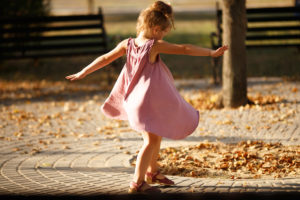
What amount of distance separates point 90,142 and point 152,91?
8.37 ft

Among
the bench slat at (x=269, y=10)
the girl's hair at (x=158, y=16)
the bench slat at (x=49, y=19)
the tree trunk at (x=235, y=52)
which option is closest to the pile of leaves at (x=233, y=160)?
the girl's hair at (x=158, y=16)

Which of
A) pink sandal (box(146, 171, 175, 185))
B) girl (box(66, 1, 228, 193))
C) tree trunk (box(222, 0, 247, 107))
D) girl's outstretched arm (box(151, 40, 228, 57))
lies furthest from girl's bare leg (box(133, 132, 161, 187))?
tree trunk (box(222, 0, 247, 107))

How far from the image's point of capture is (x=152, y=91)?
4.24 meters

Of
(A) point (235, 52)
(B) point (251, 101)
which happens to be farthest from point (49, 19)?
(B) point (251, 101)

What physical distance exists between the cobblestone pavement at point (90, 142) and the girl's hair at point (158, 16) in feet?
4.80

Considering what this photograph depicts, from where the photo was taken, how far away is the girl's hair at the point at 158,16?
427 centimetres

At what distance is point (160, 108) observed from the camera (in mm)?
4242

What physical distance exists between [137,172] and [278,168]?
1.65 m

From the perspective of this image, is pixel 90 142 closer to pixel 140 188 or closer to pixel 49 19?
pixel 140 188

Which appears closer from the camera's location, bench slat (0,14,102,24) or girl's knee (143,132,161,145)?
girl's knee (143,132,161,145)

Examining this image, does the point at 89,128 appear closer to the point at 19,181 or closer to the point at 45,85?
the point at 19,181

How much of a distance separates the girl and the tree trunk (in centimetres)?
379

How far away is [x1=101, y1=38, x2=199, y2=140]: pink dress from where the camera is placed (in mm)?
4223

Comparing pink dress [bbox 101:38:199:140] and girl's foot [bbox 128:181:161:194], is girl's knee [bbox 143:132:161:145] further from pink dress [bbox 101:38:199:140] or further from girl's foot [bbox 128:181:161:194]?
girl's foot [bbox 128:181:161:194]
